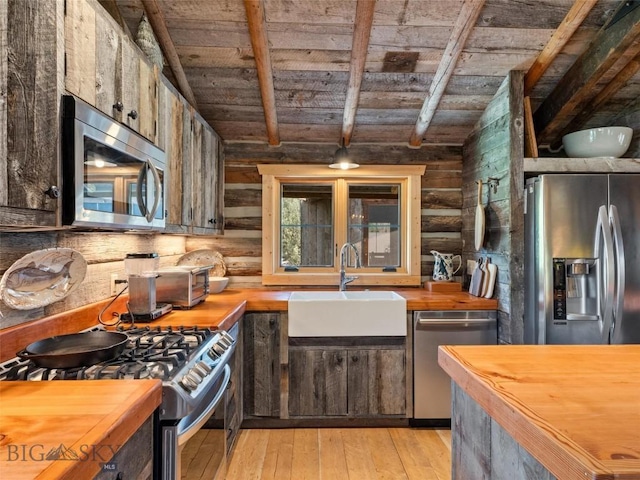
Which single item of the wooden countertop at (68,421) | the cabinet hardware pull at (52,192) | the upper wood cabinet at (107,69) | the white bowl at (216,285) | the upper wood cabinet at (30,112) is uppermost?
the upper wood cabinet at (107,69)

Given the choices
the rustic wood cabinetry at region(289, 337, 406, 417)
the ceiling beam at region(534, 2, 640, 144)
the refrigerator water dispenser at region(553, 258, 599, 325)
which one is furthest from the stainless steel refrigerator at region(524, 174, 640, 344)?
the rustic wood cabinetry at region(289, 337, 406, 417)

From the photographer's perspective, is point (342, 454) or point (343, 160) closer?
point (342, 454)

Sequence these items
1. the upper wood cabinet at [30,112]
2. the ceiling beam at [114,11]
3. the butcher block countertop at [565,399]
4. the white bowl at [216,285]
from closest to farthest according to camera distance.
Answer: the butcher block countertop at [565,399]
the upper wood cabinet at [30,112]
the ceiling beam at [114,11]
the white bowl at [216,285]

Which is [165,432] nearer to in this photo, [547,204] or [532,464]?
[532,464]

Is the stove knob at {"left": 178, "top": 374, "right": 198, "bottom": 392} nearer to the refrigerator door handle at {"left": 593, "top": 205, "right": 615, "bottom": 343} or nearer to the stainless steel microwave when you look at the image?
the stainless steel microwave

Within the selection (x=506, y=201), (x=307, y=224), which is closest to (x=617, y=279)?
(x=506, y=201)

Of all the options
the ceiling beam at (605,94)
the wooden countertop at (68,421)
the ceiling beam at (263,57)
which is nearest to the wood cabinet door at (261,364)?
the ceiling beam at (263,57)

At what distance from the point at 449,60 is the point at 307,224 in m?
1.78

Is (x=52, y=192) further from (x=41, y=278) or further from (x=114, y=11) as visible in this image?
(x=114, y=11)

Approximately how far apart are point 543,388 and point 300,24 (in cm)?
231

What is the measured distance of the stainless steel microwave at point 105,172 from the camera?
49.6 inches

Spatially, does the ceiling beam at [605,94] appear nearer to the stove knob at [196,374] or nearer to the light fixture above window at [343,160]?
the light fixture above window at [343,160]

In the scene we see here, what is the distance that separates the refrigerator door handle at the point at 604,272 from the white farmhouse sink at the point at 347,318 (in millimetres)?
1192

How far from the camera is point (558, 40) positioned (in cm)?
246
